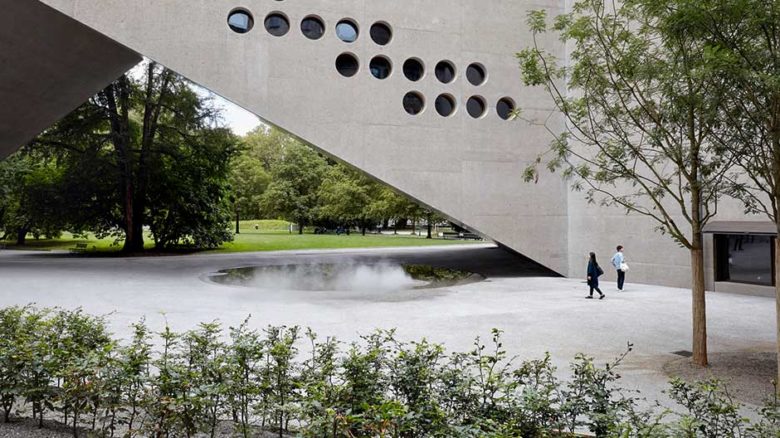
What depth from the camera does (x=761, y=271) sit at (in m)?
14.6

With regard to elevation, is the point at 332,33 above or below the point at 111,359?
above

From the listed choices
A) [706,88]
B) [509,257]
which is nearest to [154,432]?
[706,88]

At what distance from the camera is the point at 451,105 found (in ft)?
59.2

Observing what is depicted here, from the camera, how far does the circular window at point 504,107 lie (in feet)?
61.0

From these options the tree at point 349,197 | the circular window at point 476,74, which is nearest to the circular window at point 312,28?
the circular window at point 476,74

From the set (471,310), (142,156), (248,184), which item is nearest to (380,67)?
(471,310)

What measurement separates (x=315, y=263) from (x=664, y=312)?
15932 mm

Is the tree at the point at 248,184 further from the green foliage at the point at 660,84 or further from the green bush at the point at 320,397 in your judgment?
the green bush at the point at 320,397

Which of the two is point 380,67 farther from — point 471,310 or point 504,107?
point 471,310

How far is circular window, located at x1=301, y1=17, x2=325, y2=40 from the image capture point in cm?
1648

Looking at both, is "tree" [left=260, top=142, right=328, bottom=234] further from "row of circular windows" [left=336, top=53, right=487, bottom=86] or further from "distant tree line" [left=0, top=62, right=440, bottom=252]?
"row of circular windows" [left=336, top=53, right=487, bottom=86]

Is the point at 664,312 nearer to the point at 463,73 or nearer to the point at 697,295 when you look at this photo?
the point at 697,295

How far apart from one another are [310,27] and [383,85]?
10.1ft

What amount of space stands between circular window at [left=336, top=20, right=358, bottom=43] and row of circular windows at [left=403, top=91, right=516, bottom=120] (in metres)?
2.68
